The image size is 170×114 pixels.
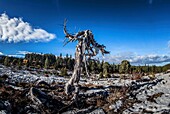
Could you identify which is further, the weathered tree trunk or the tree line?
the tree line

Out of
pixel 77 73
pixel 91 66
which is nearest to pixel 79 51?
pixel 77 73

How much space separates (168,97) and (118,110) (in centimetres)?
411

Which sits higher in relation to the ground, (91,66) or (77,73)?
(91,66)

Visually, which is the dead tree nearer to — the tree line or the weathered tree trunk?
the weathered tree trunk

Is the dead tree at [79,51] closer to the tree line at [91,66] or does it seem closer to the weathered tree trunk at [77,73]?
the weathered tree trunk at [77,73]

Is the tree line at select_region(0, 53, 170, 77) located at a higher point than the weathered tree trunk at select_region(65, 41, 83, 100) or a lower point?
higher

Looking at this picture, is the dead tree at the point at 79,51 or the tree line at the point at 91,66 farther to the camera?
the tree line at the point at 91,66

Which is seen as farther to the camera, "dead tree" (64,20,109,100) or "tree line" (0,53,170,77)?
"tree line" (0,53,170,77)

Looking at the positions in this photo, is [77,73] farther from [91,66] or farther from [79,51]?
[91,66]

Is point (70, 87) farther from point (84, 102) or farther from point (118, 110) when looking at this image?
point (118, 110)

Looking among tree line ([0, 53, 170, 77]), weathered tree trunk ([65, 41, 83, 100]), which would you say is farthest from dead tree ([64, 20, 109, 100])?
tree line ([0, 53, 170, 77])

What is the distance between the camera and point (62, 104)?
15250mm

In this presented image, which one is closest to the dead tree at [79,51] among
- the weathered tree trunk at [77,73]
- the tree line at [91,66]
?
the weathered tree trunk at [77,73]

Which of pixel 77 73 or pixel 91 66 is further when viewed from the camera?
pixel 91 66
